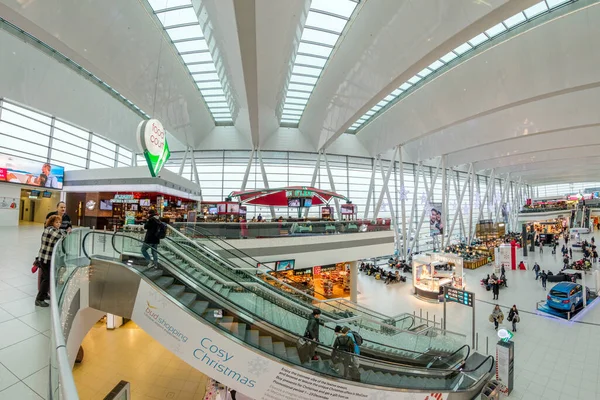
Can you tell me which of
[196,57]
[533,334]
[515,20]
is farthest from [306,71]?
[533,334]

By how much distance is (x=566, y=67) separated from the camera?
12.6m

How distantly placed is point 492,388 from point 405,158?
29006 millimetres

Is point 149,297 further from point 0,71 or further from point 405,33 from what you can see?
point 0,71

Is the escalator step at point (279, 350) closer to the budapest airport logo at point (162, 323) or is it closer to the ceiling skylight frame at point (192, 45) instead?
the budapest airport logo at point (162, 323)

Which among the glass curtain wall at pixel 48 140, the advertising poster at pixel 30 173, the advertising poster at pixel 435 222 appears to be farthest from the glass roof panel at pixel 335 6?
the advertising poster at pixel 435 222

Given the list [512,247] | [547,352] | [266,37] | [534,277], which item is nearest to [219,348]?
[266,37]

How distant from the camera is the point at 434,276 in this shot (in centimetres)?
1847

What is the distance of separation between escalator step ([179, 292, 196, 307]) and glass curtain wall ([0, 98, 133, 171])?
712 inches

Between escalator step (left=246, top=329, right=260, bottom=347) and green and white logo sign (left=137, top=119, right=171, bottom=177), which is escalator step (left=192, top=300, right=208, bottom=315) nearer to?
escalator step (left=246, top=329, right=260, bottom=347)

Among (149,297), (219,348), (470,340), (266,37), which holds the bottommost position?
(470,340)

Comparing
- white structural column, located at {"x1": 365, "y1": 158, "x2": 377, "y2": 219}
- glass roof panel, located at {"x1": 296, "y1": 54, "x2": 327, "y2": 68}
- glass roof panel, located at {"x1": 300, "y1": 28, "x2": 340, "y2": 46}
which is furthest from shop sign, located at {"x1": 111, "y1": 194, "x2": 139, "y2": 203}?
white structural column, located at {"x1": 365, "y1": 158, "x2": 377, "y2": 219}

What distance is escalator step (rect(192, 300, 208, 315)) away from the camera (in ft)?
18.6

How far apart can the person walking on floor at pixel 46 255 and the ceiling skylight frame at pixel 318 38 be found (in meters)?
12.2

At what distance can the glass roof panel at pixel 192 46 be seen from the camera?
14266 mm
